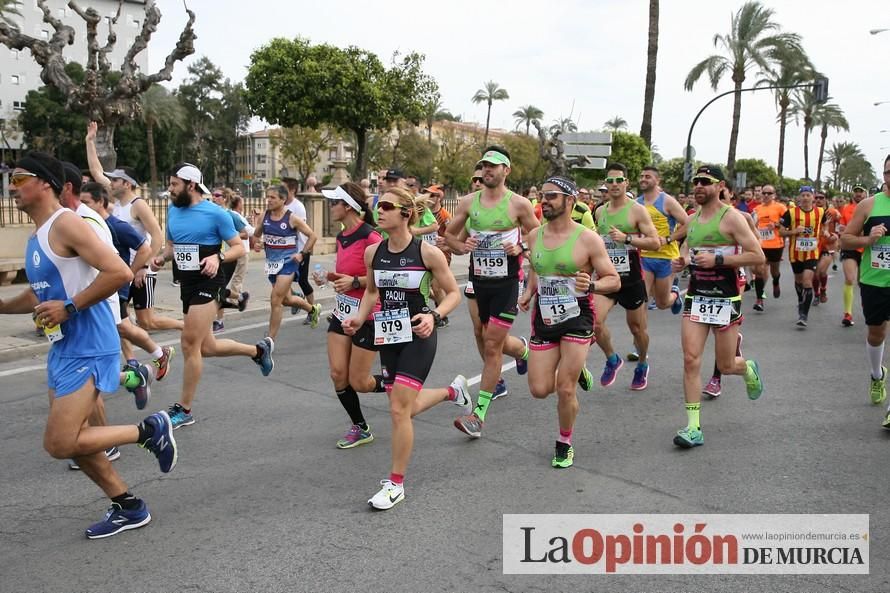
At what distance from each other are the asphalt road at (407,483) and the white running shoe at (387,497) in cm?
5

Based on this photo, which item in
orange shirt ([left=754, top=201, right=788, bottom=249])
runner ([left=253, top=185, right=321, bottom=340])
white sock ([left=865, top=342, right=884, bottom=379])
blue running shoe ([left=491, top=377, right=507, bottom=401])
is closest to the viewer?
white sock ([left=865, top=342, right=884, bottom=379])

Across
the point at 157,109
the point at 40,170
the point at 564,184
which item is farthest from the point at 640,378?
the point at 157,109

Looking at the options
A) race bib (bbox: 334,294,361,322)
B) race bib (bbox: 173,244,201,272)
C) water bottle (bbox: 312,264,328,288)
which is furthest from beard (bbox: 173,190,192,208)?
race bib (bbox: 334,294,361,322)

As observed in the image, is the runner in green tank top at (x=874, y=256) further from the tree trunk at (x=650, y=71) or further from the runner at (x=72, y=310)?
the tree trunk at (x=650, y=71)

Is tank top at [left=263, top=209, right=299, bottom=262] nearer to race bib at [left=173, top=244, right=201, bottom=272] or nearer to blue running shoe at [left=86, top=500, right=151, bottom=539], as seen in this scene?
race bib at [left=173, top=244, right=201, bottom=272]

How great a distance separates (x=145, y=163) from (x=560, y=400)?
2676 inches

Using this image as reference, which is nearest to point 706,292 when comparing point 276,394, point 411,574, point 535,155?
point 411,574

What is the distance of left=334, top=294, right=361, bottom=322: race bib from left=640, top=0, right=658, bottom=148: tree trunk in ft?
74.0

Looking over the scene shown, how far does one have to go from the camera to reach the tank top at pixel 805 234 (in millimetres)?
12016

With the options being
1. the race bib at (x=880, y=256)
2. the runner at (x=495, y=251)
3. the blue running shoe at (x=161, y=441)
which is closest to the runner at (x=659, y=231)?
the race bib at (x=880, y=256)

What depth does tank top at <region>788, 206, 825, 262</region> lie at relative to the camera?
39.4ft

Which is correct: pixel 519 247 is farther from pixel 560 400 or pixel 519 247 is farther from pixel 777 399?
pixel 777 399

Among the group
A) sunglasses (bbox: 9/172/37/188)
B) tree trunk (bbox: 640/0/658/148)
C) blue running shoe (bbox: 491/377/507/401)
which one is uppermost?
tree trunk (bbox: 640/0/658/148)

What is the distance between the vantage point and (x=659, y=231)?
8914 millimetres
